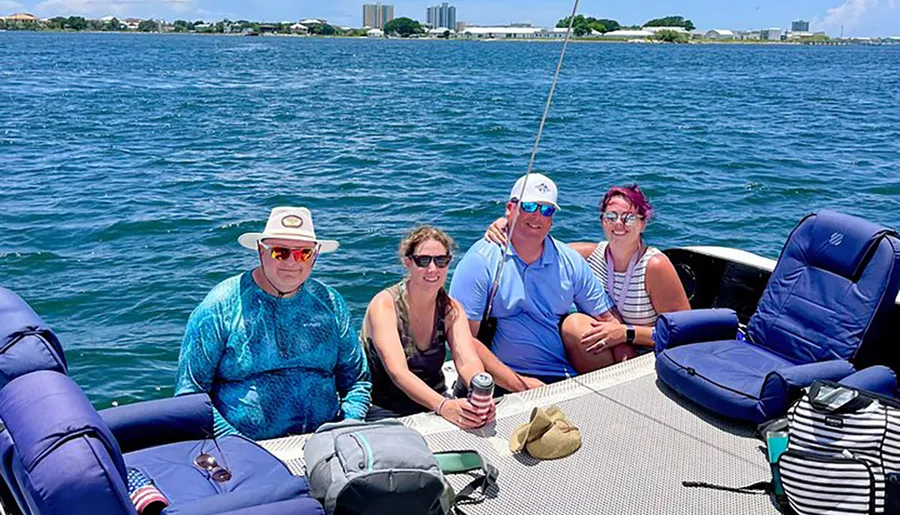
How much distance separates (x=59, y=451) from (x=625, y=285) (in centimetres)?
333

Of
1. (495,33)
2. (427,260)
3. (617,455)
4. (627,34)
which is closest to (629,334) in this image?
(617,455)

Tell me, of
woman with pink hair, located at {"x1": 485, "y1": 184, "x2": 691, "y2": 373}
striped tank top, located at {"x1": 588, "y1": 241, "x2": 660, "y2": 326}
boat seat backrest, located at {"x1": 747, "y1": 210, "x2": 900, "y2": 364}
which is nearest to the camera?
boat seat backrest, located at {"x1": 747, "y1": 210, "x2": 900, "y2": 364}

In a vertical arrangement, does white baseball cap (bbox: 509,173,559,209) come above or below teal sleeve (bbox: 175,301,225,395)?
above

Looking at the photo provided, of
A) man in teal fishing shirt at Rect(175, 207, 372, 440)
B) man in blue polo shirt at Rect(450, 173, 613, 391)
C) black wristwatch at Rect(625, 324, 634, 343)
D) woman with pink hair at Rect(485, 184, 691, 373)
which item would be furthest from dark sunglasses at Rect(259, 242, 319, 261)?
black wristwatch at Rect(625, 324, 634, 343)

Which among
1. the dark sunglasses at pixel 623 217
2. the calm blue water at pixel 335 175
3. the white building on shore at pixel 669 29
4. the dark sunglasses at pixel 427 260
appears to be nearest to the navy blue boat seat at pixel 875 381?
the dark sunglasses at pixel 623 217

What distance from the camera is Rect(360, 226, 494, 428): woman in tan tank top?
12.7ft

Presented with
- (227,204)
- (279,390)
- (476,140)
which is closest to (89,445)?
(279,390)

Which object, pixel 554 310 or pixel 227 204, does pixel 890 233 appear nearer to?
pixel 554 310

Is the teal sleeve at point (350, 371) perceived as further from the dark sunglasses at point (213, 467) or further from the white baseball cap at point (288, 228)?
the dark sunglasses at point (213, 467)

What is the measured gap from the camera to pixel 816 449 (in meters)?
3.29

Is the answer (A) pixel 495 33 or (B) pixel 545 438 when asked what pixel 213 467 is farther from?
(A) pixel 495 33

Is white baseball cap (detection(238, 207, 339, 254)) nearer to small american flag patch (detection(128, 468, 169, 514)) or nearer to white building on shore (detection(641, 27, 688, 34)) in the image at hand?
small american flag patch (detection(128, 468, 169, 514))

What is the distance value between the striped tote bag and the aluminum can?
115cm

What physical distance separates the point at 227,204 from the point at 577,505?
9861 millimetres
